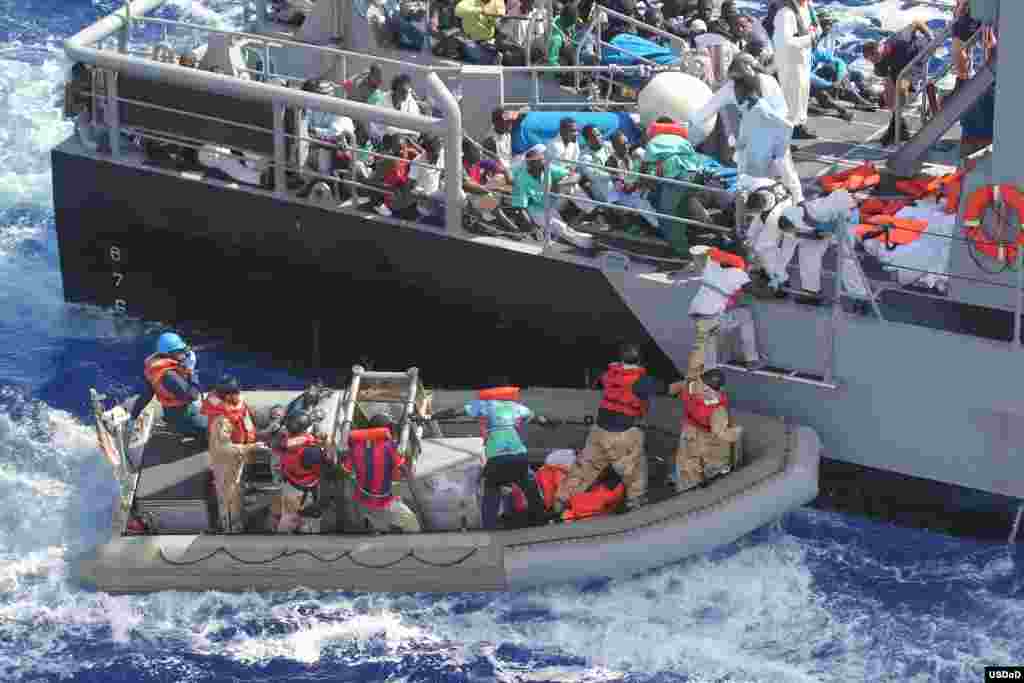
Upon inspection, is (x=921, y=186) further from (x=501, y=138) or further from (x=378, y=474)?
(x=378, y=474)

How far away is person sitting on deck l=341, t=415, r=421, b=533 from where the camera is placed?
16188mm

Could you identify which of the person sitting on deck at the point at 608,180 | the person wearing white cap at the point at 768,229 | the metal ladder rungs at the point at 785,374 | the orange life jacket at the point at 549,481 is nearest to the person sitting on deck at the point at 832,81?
the person sitting on deck at the point at 608,180

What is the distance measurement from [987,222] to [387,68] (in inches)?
304

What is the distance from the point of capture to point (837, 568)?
17.4 m

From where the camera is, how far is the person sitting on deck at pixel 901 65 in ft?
66.8

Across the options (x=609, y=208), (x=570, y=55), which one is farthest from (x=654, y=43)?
(x=609, y=208)

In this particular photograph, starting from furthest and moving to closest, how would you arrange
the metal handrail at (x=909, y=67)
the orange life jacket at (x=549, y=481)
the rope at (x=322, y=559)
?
1. the metal handrail at (x=909, y=67)
2. the orange life jacket at (x=549, y=481)
3. the rope at (x=322, y=559)

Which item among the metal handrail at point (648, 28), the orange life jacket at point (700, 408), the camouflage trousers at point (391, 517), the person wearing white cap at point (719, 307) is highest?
the metal handrail at point (648, 28)

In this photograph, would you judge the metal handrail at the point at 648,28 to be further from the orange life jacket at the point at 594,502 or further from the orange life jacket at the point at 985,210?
the orange life jacket at the point at 594,502

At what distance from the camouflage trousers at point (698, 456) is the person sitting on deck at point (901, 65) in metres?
5.05

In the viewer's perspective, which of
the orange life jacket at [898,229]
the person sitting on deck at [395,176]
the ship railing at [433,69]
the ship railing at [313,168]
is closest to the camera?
the orange life jacket at [898,229]

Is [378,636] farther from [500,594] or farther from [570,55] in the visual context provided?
[570,55]

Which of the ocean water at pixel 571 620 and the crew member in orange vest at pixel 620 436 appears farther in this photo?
the crew member in orange vest at pixel 620 436

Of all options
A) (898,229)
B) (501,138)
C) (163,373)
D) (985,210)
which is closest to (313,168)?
(501,138)
